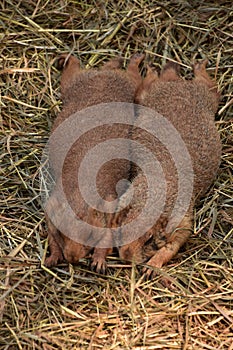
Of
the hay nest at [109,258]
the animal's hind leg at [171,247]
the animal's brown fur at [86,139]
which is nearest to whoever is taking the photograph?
the hay nest at [109,258]

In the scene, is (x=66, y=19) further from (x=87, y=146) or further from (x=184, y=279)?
(x=184, y=279)

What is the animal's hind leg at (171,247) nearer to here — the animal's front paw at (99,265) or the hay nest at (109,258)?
the hay nest at (109,258)

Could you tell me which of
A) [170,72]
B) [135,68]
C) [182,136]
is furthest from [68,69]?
[182,136]

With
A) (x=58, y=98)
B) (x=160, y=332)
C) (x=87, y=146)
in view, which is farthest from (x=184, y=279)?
(x=58, y=98)

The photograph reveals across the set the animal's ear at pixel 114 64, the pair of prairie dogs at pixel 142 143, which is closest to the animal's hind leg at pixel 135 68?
the pair of prairie dogs at pixel 142 143

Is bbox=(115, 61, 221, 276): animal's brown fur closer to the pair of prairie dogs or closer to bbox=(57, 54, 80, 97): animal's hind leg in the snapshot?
the pair of prairie dogs

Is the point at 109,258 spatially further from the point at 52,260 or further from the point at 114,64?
the point at 114,64
